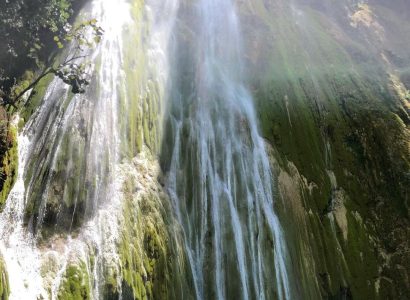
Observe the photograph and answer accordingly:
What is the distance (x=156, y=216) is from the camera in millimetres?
16812

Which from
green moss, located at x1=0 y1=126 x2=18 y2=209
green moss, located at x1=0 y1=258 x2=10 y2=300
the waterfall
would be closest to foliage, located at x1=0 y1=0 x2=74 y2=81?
the waterfall

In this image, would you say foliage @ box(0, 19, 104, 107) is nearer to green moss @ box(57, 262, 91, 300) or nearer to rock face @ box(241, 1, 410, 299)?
green moss @ box(57, 262, 91, 300)

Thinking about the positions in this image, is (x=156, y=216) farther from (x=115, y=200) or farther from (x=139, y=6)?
(x=139, y=6)

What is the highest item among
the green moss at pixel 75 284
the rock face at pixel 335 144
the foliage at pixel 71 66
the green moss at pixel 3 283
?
the foliage at pixel 71 66

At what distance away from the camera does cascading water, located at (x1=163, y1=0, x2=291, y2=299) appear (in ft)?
59.1

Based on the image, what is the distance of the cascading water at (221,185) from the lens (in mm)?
18016

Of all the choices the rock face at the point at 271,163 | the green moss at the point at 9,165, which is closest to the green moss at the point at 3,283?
the rock face at the point at 271,163

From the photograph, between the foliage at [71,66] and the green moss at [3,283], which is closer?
the green moss at [3,283]

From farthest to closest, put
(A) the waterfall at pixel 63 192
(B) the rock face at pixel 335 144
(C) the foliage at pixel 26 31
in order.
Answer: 1. (B) the rock face at pixel 335 144
2. (C) the foliage at pixel 26 31
3. (A) the waterfall at pixel 63 192

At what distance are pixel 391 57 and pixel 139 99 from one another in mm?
24056

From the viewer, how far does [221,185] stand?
67.2ft

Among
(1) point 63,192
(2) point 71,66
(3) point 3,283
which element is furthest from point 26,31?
(3) point 3,283

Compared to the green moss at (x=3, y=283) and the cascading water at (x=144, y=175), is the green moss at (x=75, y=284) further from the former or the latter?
the green moss at (x=3, y=283)

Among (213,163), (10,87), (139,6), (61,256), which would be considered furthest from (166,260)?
(139,6)
